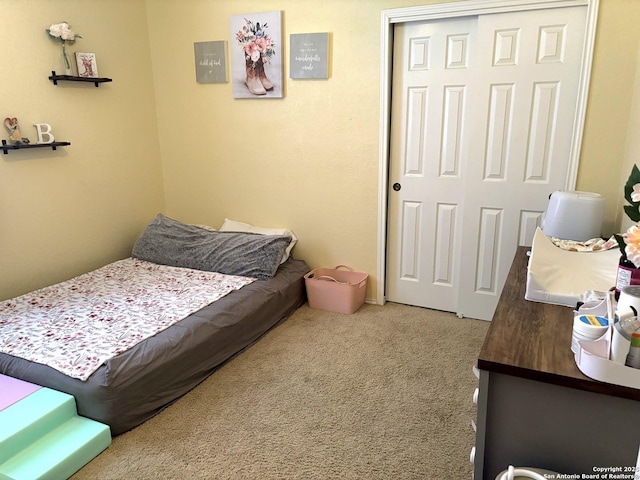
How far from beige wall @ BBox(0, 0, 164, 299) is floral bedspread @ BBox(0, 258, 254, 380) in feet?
0.79

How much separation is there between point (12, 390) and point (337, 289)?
78.9 inches

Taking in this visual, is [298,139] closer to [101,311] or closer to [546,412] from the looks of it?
[101,311]

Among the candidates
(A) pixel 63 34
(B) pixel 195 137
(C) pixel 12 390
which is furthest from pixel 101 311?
(A) pixel 63 34

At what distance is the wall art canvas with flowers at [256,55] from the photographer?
338cm

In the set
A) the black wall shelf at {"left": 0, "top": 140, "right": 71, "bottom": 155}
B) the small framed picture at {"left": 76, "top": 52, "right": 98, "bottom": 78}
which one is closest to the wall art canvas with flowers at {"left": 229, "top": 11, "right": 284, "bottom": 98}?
the small framed picture at {"left": 76, "top": 52, "right": 98, "bottom": 78}

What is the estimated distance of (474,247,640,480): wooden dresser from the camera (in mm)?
1247

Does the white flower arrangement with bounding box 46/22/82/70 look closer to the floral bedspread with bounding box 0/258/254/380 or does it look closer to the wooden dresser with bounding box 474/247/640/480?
the floral bedspread with bounding box 0/258/254/380

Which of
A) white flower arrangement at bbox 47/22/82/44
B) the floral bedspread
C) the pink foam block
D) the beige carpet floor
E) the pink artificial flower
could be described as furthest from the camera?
white flower arrangement at bbox 47/22/82/44

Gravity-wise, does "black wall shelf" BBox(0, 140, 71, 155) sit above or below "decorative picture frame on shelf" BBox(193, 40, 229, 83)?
below

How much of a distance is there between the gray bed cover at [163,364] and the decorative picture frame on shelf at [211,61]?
170 cm

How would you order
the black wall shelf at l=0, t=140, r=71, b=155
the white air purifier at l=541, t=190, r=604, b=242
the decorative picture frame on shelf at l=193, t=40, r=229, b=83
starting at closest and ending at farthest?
the white air purifier at l=541, t=190, r=604, b=242 → the black wall shelf at l=0, t=140, r=71, b=155 → the decorative picture frame on shelf at l=193, t=40, r=229, b=83

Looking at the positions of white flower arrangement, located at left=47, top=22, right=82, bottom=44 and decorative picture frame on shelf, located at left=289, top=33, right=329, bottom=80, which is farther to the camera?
decorative picture frame on shelf, located at left=289, top=33, right=329, bottom=80

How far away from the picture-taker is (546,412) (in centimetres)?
133

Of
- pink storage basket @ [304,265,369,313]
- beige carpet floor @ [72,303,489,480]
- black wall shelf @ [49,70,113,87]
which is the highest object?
black wall shelf @ [49,70,113,87]
